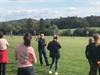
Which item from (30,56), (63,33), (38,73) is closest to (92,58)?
(30,56)

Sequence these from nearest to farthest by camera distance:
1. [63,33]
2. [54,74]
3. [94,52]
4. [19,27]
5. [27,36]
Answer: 1. [27,36]
2. [94,52]
3. [54,74]
4. [19,27]
5. [63,33]

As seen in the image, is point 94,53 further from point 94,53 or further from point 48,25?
point 48,25

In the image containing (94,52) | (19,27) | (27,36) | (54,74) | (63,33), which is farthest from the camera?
(63,33)

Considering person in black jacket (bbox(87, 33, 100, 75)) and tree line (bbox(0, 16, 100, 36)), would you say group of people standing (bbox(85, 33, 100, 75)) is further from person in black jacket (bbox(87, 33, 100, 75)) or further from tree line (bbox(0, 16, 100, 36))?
tree line (bbox(0, 16, 100, 36))

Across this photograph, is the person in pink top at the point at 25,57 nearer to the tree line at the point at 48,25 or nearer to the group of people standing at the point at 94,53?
the group of people standing at the point at 94,53

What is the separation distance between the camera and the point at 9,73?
1722 cm

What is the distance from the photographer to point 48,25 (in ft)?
472

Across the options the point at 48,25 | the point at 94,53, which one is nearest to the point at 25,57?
the point at 94,53

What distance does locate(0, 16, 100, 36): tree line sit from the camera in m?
123

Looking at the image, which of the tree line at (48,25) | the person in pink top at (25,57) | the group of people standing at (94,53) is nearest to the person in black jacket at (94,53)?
the group of people standing at (94,53)

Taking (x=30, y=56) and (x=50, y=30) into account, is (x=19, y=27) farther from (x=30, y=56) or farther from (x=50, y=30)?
(x=30, y=56)

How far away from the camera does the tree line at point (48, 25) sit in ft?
403

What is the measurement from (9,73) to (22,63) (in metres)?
7.45

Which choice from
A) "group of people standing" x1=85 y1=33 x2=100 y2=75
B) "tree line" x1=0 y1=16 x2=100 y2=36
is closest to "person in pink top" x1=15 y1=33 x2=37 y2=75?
"group of people standing" x1=85 y1=33 x2=100 y2=75
